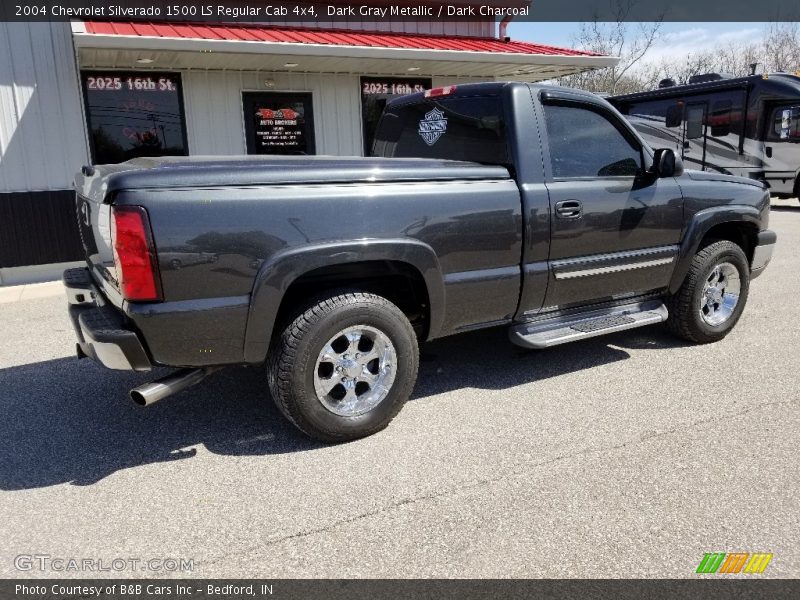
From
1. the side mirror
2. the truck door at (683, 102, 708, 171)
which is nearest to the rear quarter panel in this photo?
the side mirror

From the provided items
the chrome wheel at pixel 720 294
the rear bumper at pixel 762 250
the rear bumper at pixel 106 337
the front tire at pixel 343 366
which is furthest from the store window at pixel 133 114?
the rear bumper at pixel 762 250

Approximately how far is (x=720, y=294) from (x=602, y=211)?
1.66 metres

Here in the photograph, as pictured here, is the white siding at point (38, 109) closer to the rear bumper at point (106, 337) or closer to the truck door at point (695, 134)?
the rear bumper at point (106, 337)

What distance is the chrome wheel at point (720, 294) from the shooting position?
5.04 meters

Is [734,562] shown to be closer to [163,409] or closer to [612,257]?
[612,257]

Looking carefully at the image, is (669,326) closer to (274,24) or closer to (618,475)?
(618,475)

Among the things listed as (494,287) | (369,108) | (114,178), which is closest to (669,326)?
(494,287)

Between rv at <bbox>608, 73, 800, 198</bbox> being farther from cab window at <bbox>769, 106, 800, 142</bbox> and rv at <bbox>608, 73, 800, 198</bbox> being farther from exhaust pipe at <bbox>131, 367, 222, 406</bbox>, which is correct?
exhaust pipe at <bbox>131, 367, 222, 406</bbox>

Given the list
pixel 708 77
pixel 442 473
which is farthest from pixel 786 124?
pixel 442 473

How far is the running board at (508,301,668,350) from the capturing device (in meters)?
4.05

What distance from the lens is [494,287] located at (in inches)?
152

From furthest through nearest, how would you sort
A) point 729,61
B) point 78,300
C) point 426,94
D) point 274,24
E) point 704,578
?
point 729,61
point 274,24
point 426,94
point 78,300
point 704,578

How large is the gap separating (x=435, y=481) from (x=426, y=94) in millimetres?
2822

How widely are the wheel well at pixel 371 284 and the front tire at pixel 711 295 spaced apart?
7.27 feet
